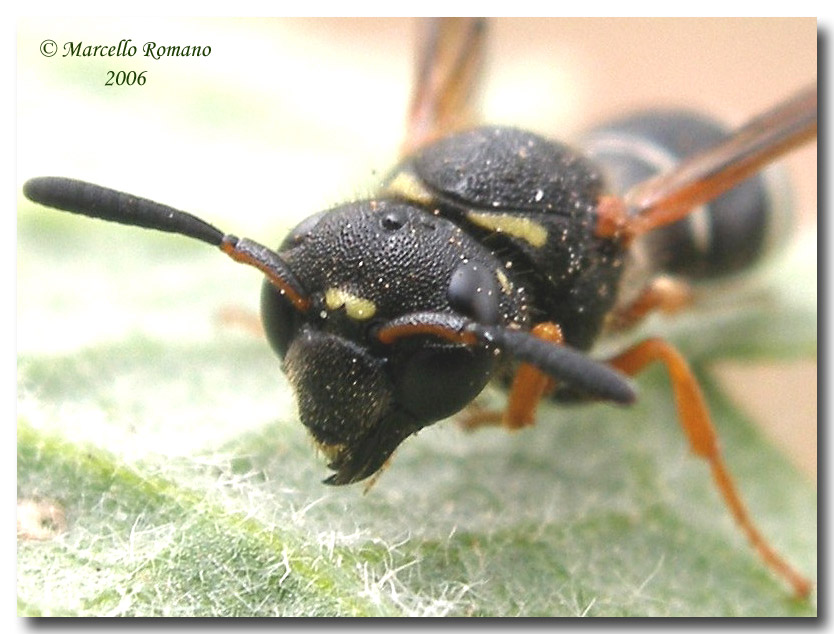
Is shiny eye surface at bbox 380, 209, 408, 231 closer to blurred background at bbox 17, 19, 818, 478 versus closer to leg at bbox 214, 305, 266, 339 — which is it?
blurred background at bbox 17, 19, 818, 478

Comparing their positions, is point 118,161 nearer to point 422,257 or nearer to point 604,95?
point 422,257

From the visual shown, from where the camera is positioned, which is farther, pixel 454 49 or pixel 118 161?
pixel 118 161

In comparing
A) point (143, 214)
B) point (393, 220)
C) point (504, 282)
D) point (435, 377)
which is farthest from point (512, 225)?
point (143, 214)

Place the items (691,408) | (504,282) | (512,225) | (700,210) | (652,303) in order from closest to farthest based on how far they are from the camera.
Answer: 1. (504,282)
2. (512,225)
3. (691,408)
4. (652,303)
5. (700,210)

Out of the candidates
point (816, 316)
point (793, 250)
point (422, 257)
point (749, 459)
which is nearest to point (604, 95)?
point (793, 250)

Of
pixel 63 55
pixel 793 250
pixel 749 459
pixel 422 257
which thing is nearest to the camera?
pixel 422 257

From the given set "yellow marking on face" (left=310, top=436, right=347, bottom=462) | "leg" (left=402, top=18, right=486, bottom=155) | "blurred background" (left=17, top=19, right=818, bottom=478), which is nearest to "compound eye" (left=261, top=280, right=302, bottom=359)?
"yellow marking on face" (left=310, top=436, right=347, bottom=462)

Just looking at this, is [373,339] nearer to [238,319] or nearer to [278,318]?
[278,318]

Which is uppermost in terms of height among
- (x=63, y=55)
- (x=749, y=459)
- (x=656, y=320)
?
(x=63, y=55)
